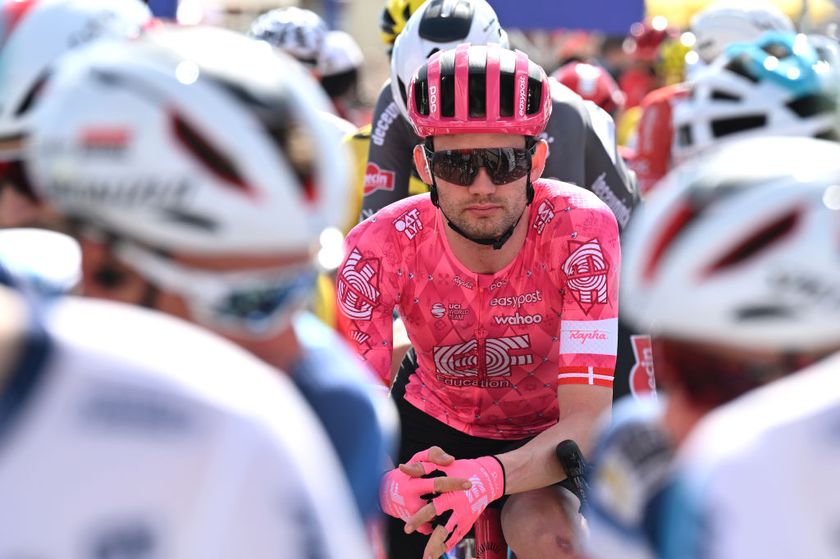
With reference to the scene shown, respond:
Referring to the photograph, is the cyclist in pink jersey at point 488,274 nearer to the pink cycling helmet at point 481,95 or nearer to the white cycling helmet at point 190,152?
the pink cycling helmet at point 481,95

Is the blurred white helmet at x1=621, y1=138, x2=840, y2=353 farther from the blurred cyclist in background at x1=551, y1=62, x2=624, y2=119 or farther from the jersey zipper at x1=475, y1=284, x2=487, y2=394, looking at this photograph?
the blurred cyclist in background at x1=551, y1=62, x2=624, y2=119

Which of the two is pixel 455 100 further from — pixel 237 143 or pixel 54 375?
pixel 54 375

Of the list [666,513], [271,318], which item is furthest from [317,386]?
[666,513]

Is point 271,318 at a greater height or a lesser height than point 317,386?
greater

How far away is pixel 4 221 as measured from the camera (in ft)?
10.0

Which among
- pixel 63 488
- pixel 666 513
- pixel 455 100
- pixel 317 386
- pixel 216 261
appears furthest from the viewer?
pixel 455 100

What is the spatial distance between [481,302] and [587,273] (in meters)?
0.41

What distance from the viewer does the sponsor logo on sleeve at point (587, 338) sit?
4.05 m

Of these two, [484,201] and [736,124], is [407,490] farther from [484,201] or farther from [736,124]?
[736,124]

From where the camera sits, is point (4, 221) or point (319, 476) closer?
point (319, 476)

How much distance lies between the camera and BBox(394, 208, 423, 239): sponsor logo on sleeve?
4426mm

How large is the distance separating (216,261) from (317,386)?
1.08 ft

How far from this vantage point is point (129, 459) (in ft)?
5.54

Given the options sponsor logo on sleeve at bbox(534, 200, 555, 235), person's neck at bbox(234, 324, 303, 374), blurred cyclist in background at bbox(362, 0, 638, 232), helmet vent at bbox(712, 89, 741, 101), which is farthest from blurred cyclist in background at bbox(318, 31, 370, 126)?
person's neck at bbox(234, 324, 303, 374)
